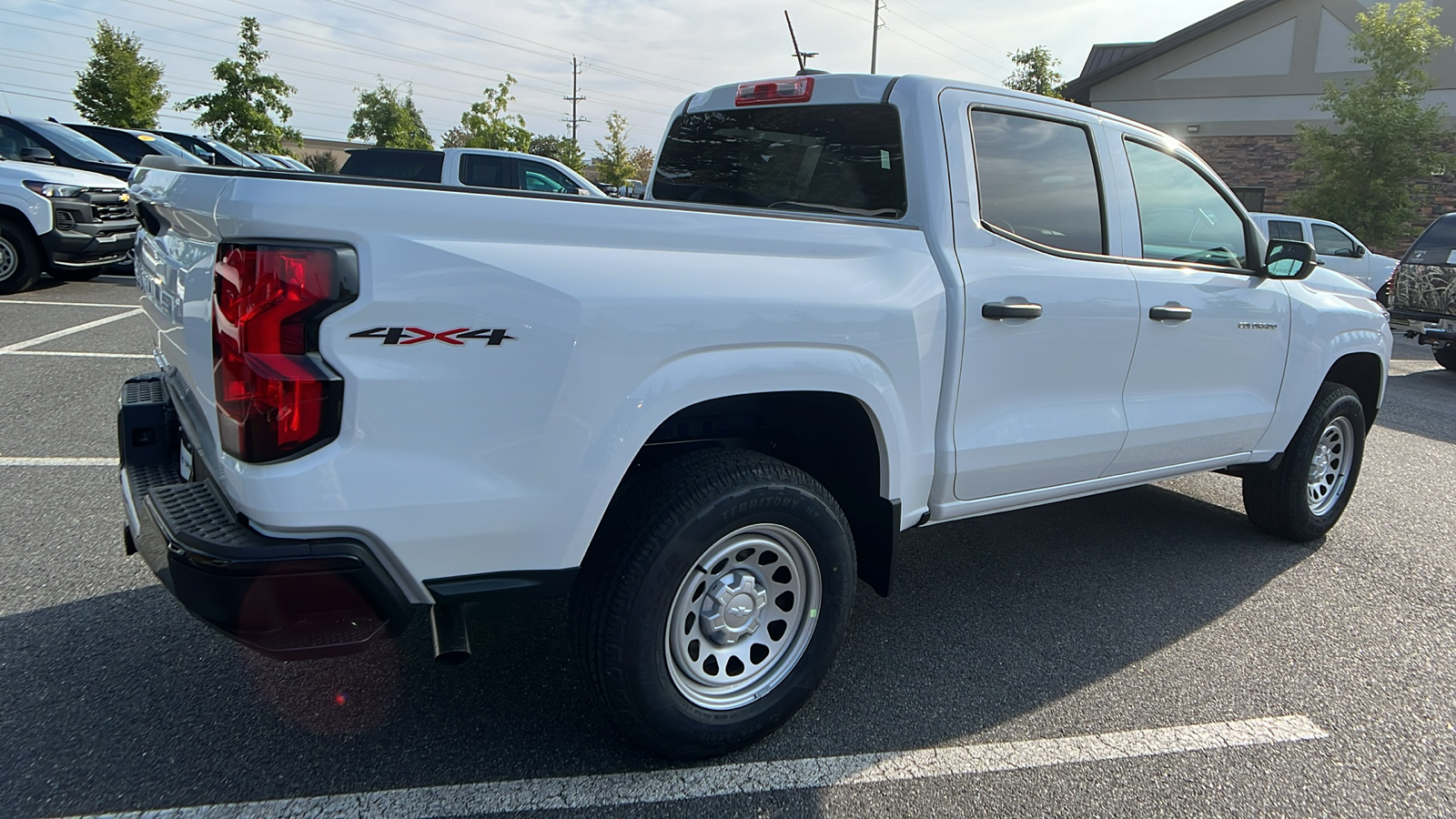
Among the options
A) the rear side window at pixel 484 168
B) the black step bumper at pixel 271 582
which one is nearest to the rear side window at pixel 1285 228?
the rear side window at pixel 484 168

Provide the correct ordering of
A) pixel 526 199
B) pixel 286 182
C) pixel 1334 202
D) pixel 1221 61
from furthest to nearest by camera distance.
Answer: pixel 1221 61 < pixel 1334 202 < pixel 526 199 < pixel 286 182

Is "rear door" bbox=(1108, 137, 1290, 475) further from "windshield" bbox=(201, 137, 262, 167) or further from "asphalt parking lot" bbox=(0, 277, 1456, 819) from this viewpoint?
"windshield" bbox=(201, 137, 262, 167)

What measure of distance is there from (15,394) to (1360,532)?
8.06 m

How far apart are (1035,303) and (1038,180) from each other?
0.53m

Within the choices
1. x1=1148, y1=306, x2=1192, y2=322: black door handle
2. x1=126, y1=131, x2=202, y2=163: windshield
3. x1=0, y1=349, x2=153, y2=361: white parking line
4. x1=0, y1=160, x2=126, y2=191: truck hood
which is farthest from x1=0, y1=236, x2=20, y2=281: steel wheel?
Result: x1=1148, y1=306, x2=1192, y2=322: black door handle

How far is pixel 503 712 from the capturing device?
2721mm

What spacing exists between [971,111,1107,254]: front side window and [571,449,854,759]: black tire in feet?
4.04

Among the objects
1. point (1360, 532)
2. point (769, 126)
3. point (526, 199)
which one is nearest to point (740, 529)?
point (526, 199)

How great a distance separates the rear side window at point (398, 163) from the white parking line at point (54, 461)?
25.6 feet

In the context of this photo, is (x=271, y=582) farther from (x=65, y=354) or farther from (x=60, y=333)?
(x=60, y=333)

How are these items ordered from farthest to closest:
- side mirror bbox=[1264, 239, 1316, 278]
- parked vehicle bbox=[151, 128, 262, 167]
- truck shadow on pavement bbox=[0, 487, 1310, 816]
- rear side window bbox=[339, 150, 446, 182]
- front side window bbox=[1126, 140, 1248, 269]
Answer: parked vehicle bbox=[151, 128, 262, 167]
rear side window bbox=[339, 150, 446, 182]
side mirror bbox=[1264, 239, 1316, 278]
front side window bbox=[1126, 140, 1248, 269]
truck shadow on pavement bbox=[0, 487, 1310, 816]

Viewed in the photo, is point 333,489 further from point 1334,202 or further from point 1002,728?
point 1334,202

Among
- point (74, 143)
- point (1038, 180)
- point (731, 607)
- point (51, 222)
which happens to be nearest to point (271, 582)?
point (731, 607)

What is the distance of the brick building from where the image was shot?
73.6ft
